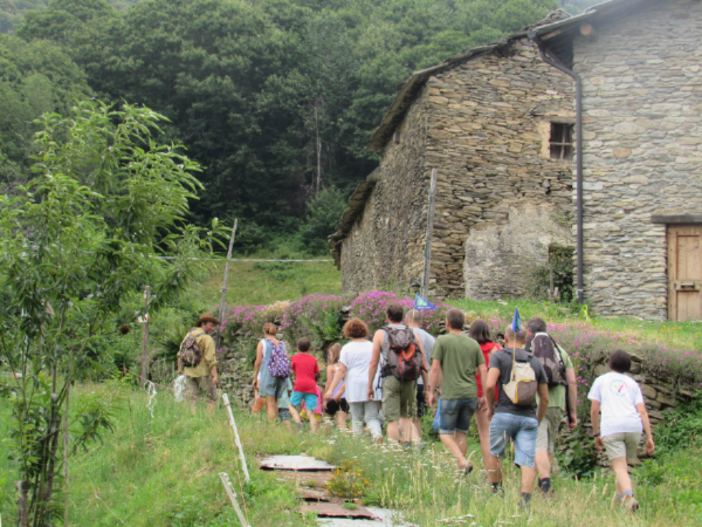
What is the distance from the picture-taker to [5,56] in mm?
32531

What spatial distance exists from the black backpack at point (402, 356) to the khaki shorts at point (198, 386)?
3.63 metres

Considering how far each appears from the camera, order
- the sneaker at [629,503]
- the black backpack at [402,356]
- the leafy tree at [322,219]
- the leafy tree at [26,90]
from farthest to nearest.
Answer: the leafy tree at [322,219], the leafy tree at [26,90], the black backpack at [402,356], the sneaker at [629,503]

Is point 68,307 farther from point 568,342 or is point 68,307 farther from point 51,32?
point 51,32

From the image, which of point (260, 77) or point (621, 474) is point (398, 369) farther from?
point (260, 77)

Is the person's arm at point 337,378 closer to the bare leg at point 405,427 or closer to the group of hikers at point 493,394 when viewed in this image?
the group of hikers at point 493,394

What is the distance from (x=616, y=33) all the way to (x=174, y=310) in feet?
49.1

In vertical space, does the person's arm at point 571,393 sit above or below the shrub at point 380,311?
below

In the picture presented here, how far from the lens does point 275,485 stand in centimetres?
509

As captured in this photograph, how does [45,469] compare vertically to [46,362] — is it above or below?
below

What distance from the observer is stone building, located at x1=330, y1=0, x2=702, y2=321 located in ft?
34.9

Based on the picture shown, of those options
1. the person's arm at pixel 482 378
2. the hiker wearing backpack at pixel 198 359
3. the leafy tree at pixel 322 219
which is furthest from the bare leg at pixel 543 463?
the leafy tree at pixel 322 219

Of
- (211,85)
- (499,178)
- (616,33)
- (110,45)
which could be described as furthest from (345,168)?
(616,33)

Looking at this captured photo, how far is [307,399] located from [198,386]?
68.4 inches

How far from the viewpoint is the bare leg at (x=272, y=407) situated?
8359mm
